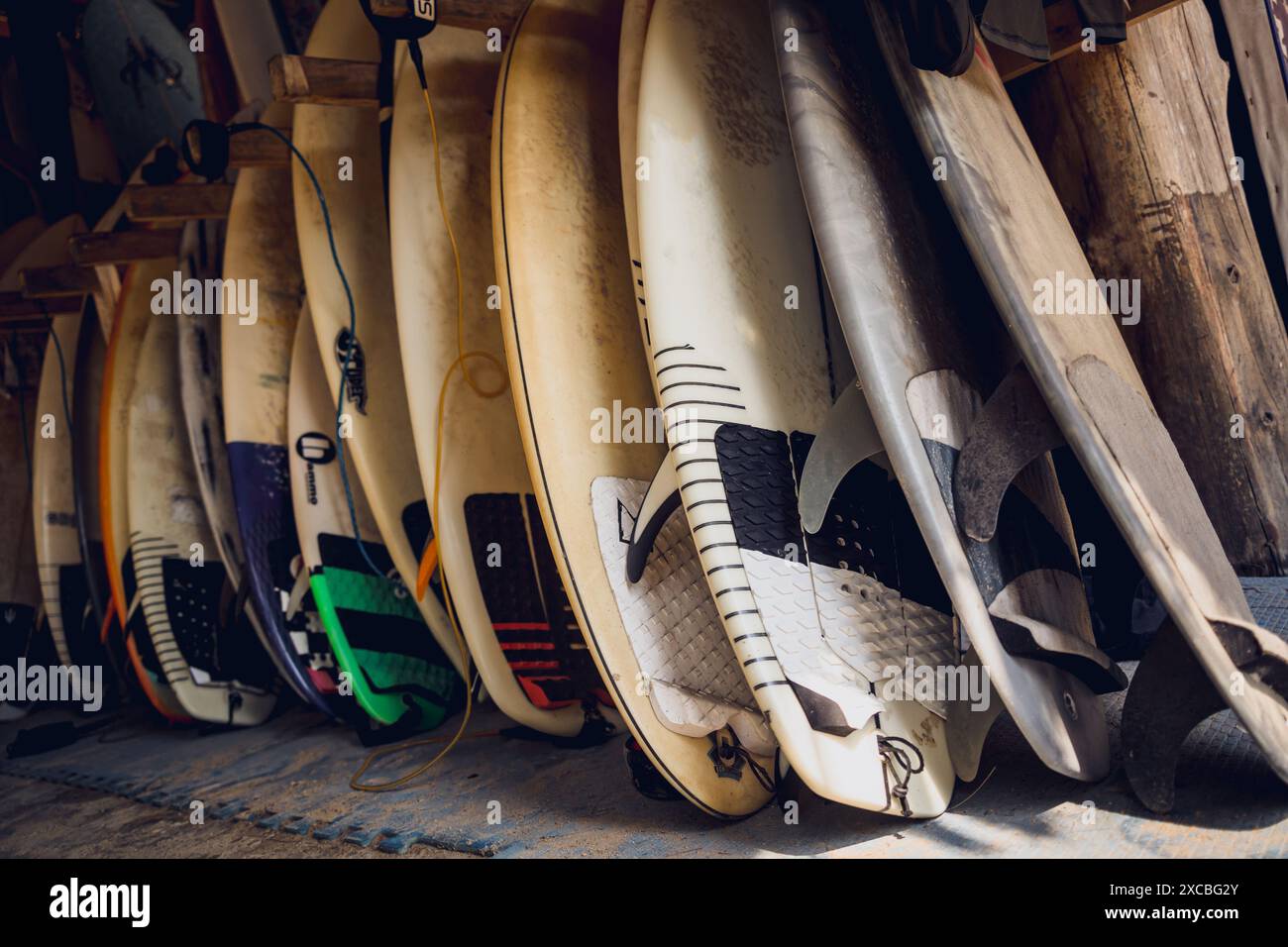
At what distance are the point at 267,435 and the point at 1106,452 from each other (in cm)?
206

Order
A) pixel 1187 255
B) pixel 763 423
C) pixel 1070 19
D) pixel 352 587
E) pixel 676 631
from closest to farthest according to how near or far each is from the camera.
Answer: pixel 763 423, pixel 676 631, pixel 1070 19, pixel 1187 255, pixel 352 587

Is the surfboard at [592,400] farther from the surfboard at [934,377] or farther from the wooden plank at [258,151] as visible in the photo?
the wooden plank at [258,151]

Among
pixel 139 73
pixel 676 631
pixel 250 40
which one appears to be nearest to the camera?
pixel 676 631

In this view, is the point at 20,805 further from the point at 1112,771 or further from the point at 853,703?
the point at 1112,771

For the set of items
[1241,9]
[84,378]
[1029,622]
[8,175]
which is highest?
[8,175]

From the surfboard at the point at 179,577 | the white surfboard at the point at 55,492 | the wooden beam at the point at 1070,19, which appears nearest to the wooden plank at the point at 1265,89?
the wooden beam at the point at 1070,19

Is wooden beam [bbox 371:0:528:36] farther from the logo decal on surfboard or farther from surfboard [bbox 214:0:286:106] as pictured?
surfboard [bbox 214:0:286:106]

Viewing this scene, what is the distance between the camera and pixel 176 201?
259 centimetres

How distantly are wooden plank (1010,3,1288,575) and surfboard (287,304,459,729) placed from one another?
168cm

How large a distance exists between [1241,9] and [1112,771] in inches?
61.7

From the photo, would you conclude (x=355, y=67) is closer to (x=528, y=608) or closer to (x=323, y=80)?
(x=323, y=80)

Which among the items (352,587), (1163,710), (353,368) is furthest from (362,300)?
(1163,710)
